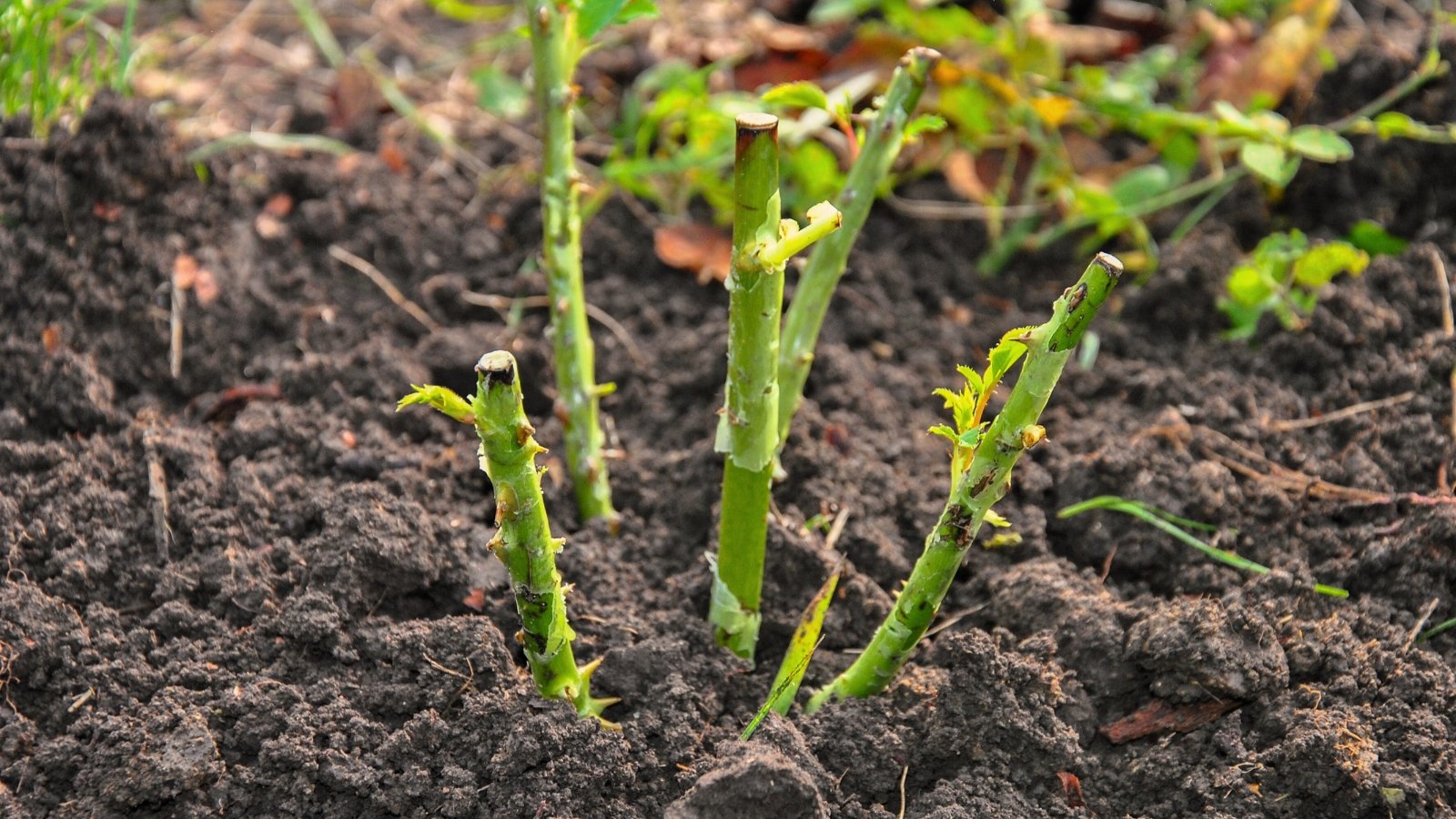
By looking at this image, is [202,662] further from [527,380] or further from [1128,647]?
[1128,647]

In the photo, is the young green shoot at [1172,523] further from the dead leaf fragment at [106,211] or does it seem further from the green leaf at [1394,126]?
the dead leaf fragment at [106,211]

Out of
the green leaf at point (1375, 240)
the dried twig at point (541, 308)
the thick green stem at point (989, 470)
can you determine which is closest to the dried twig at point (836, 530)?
the thick green stem at point (989, 470)

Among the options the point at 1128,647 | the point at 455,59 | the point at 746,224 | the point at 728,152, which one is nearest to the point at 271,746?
the point at 746,224

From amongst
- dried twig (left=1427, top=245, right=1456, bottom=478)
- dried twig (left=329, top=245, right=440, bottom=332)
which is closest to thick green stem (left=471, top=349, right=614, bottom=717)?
dried twig (left=329, top=245, right=440, bottom=332)

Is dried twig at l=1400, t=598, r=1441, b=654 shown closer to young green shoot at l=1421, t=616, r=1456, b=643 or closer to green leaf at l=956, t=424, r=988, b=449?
young green shoot at l=1421, t=616, r=1456, b=643

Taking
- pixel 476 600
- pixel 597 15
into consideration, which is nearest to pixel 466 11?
pixel 597 15
